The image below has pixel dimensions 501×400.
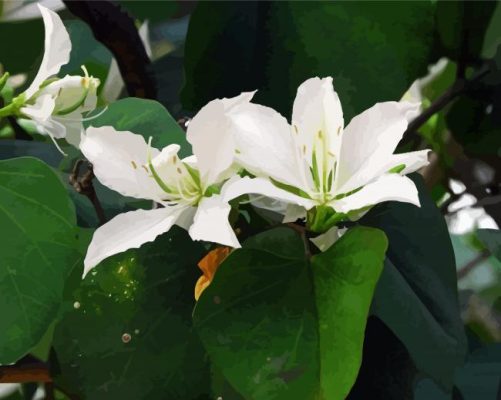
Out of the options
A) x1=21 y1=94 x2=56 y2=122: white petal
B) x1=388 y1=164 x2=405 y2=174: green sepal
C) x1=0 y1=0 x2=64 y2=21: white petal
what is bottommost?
x1=0 y1=0 x2=64 y2=21: white petal

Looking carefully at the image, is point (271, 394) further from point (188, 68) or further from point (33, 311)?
point (188, 68)

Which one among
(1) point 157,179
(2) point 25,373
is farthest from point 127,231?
(2) point 25,373

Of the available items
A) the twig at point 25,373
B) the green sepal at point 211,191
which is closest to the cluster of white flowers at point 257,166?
the green sepal at point 211,191

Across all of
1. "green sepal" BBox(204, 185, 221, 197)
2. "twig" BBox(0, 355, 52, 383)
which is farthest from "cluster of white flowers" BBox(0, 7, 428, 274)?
"twig" BBox(0, 355, 52, 383)

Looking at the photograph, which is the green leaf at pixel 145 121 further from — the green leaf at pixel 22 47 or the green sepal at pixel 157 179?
the green leaf at pixel 22 47

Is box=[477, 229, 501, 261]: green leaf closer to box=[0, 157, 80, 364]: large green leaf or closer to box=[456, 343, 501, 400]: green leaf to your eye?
box=[456, 343, 501, 400]: green leaf

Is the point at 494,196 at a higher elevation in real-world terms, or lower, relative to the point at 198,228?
lower

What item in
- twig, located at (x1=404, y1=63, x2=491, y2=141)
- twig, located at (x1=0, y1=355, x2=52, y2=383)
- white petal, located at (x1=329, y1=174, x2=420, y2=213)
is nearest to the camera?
white petal, located at (x1=329, y1=174, x2=420, y2=213)

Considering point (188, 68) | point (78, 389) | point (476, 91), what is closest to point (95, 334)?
point (78, 389)

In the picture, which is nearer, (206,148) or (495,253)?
(206,148)
